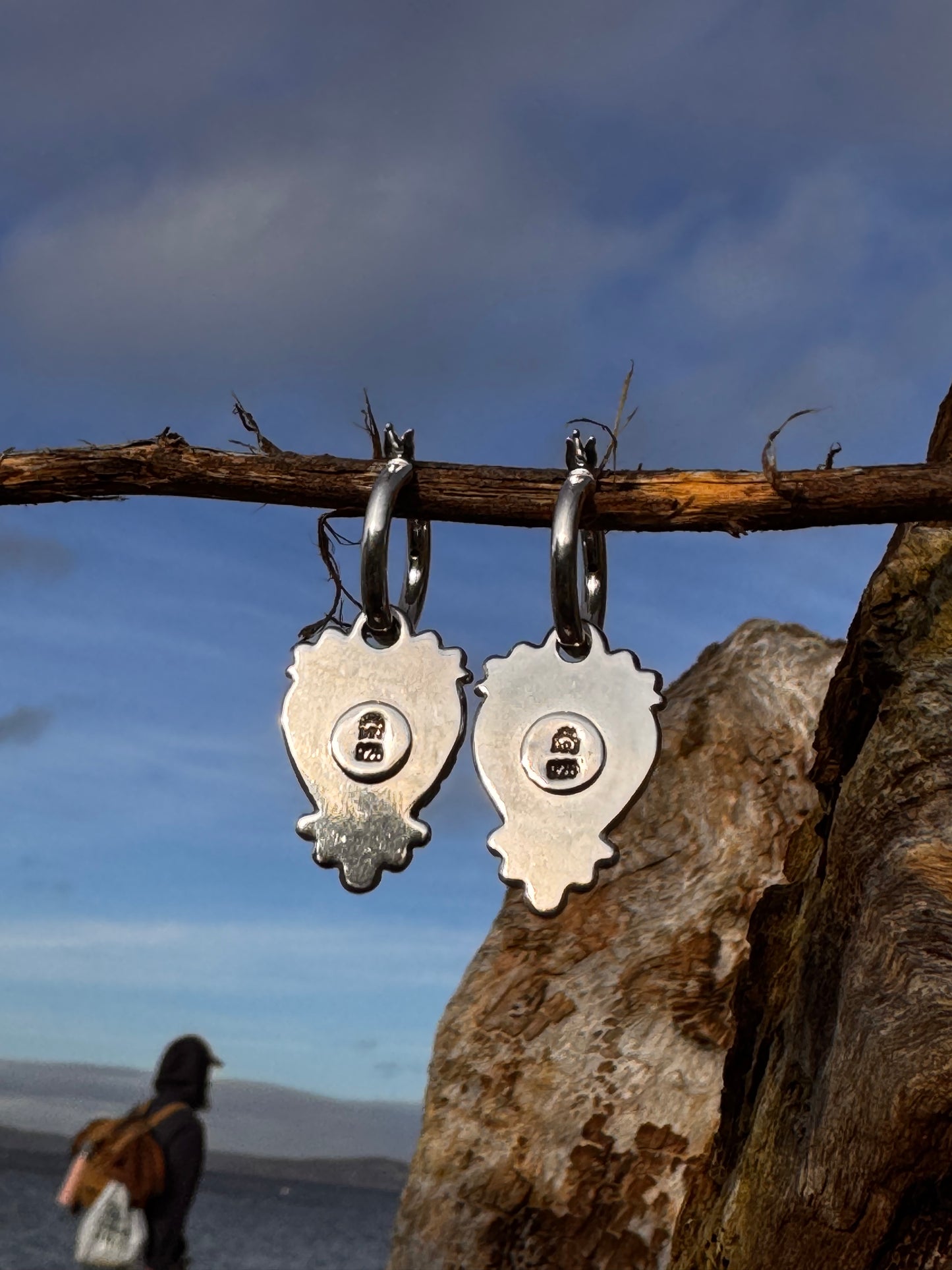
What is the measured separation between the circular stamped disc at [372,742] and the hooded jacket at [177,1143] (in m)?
6.59

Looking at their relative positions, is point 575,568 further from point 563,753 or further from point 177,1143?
point 177,1143

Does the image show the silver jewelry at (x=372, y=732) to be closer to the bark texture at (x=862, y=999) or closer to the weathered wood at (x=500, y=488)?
the weathered wood at (x=500, y=488)

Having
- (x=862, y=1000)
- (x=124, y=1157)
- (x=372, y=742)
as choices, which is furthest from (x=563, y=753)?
(x=124, y=1157)

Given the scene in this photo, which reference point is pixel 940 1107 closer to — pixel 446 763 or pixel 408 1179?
pixel 446 763

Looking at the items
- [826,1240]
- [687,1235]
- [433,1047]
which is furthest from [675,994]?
[826,1240]

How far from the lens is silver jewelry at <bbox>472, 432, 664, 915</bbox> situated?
2.93 meters

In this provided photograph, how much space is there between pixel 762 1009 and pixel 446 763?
2.07m

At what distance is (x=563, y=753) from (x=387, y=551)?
2.26 ft

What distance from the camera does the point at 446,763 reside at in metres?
3.04

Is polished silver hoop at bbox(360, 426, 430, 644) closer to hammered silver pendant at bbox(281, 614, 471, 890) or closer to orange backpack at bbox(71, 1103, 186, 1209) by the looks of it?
hammered silver pendant at bbox(281, 614, 471, 890)

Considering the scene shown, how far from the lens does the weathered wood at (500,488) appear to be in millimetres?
3758

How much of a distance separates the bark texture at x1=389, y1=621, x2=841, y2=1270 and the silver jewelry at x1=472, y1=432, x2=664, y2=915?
13.0 feet

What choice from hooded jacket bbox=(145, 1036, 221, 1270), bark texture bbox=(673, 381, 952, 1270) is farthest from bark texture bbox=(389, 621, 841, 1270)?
bark texture bbox=(673, 381, 952, 1270)

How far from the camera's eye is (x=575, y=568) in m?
3.15
